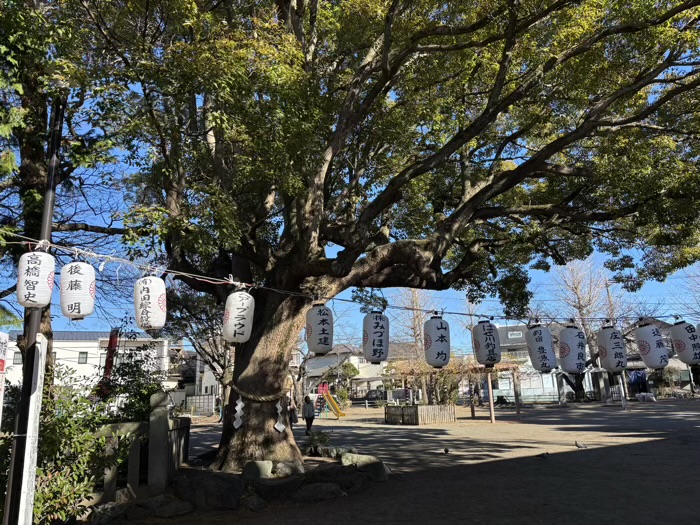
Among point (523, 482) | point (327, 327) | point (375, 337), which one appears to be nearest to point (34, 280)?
point (327, 327)

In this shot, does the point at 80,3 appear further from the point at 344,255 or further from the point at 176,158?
the point at 344,255

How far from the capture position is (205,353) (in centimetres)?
2531

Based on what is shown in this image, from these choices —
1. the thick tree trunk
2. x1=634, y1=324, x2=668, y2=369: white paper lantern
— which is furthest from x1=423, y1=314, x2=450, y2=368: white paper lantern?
x1=634, y1=324, x2=668, y2=369: white paper lantern

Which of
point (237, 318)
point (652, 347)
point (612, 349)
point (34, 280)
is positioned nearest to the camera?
point (34, 280)

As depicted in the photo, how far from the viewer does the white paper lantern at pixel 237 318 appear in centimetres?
902

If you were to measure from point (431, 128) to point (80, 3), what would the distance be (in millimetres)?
8120

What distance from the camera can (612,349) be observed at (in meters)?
12.2

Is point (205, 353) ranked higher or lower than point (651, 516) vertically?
higher

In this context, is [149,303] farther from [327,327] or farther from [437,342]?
[437,342]

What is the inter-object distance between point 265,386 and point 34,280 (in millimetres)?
5193

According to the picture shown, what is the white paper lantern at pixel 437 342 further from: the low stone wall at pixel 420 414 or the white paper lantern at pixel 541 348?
the low stone wall at pixel 420 414

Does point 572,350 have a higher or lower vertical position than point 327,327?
lower

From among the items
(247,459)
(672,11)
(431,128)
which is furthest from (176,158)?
(672,11)

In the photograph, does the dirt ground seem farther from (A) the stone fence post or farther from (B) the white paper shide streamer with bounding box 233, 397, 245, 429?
(B) the white paper shide streamer with bounding box 233, 397, 245, 429
